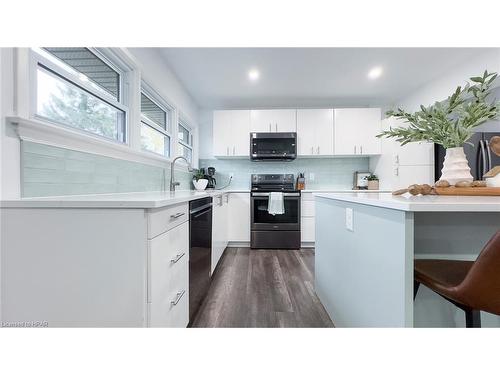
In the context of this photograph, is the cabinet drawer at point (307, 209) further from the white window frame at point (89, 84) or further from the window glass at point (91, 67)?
the window glass at point (91, 67)

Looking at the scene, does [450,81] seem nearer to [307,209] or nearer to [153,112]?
[307,209]

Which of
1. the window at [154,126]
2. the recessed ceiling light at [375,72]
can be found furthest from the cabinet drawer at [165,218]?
the recessed ceiling light at [375,72]

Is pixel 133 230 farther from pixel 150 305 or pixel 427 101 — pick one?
pixel 427 101

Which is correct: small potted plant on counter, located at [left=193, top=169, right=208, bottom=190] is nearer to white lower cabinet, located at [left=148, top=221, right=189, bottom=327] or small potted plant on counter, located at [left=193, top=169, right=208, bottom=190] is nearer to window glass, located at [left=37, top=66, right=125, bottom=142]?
window glass, located at [left=37, top=66, right=125, bottom=142]

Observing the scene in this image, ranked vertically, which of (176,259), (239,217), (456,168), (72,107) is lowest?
(239,217)

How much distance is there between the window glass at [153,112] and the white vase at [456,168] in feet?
8.30

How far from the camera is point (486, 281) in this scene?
0.62m

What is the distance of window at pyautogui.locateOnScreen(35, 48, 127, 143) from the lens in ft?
3.80

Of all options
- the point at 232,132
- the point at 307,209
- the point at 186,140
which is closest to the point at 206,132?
the point at 186,140

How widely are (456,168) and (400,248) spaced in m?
0.71

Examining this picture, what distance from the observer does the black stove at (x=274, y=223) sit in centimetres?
329
